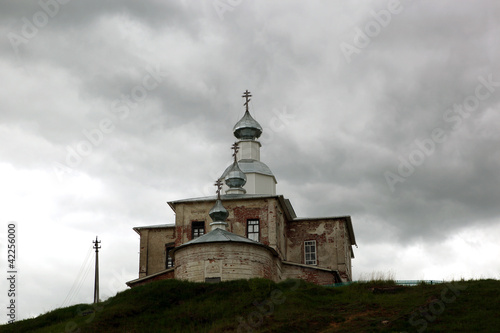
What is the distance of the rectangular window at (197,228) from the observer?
125 feet

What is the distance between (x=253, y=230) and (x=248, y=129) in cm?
826

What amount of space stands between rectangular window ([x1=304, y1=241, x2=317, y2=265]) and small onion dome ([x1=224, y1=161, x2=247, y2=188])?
15.9 feet

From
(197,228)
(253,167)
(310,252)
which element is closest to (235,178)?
(253,167)

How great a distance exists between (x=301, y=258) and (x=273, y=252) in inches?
215

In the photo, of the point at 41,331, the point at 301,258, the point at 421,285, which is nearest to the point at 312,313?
the point at 421,285

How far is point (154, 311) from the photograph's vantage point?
2638cm

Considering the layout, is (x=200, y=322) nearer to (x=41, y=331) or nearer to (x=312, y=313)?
(x=312, y=313)

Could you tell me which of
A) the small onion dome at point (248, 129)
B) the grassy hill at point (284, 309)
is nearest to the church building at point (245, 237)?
the small onion dome at point (248, 129)

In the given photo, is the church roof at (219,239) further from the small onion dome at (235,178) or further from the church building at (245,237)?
the small onion dome at (235,178)

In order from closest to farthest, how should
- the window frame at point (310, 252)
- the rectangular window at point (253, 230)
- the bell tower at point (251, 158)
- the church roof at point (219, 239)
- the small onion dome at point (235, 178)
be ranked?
the church roof at point (219, 239) < the rectangular window at point (253, 230) < the window frame at point (310, 252) < the small onion dome at point (235, 178) < the bell tower at point (251, 158)

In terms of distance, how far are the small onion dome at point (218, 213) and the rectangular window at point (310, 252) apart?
20.8 ft

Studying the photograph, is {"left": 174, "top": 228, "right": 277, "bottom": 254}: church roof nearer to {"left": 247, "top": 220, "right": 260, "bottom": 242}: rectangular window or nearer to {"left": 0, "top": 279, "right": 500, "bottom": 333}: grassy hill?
{"left": 247, "top": 220, "right": 260, "bottom": 242}: rectangular window

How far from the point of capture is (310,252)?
131 feet

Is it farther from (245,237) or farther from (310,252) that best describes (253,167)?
(245,237)
